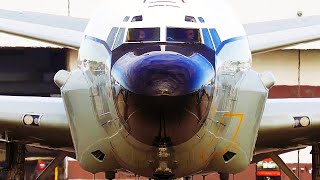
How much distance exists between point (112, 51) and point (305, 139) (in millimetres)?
5325

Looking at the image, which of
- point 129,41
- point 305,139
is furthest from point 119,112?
point 305,139

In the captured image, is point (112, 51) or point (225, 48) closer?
point (112, 51)

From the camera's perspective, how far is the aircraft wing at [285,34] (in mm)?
14055

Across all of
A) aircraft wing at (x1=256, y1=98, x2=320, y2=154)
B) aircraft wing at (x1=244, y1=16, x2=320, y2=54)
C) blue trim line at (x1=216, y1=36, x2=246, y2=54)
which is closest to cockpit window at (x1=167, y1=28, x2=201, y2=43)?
blue trim line at (x1=216, y1=36, x2=246, y2=54)

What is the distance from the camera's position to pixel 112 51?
9.37 metres

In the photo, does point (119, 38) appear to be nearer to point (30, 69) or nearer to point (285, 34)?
point (285, 34)

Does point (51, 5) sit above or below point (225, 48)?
above

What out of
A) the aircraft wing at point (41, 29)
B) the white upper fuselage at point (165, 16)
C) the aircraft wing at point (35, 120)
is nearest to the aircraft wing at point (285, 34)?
the aircraft wing at point (41, 29)

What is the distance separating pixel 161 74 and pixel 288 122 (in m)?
5.09

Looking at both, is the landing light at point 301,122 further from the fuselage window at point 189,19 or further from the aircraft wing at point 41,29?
the aircraft wing at point 41,29

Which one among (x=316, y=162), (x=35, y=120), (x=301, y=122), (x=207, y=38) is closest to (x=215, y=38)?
(x=207, y=38)

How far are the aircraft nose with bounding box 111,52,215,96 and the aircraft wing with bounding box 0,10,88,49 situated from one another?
594 cm

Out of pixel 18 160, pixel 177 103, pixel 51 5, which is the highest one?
pixel 51 5

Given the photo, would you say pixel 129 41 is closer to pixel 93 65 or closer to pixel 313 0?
pixel 93 65
